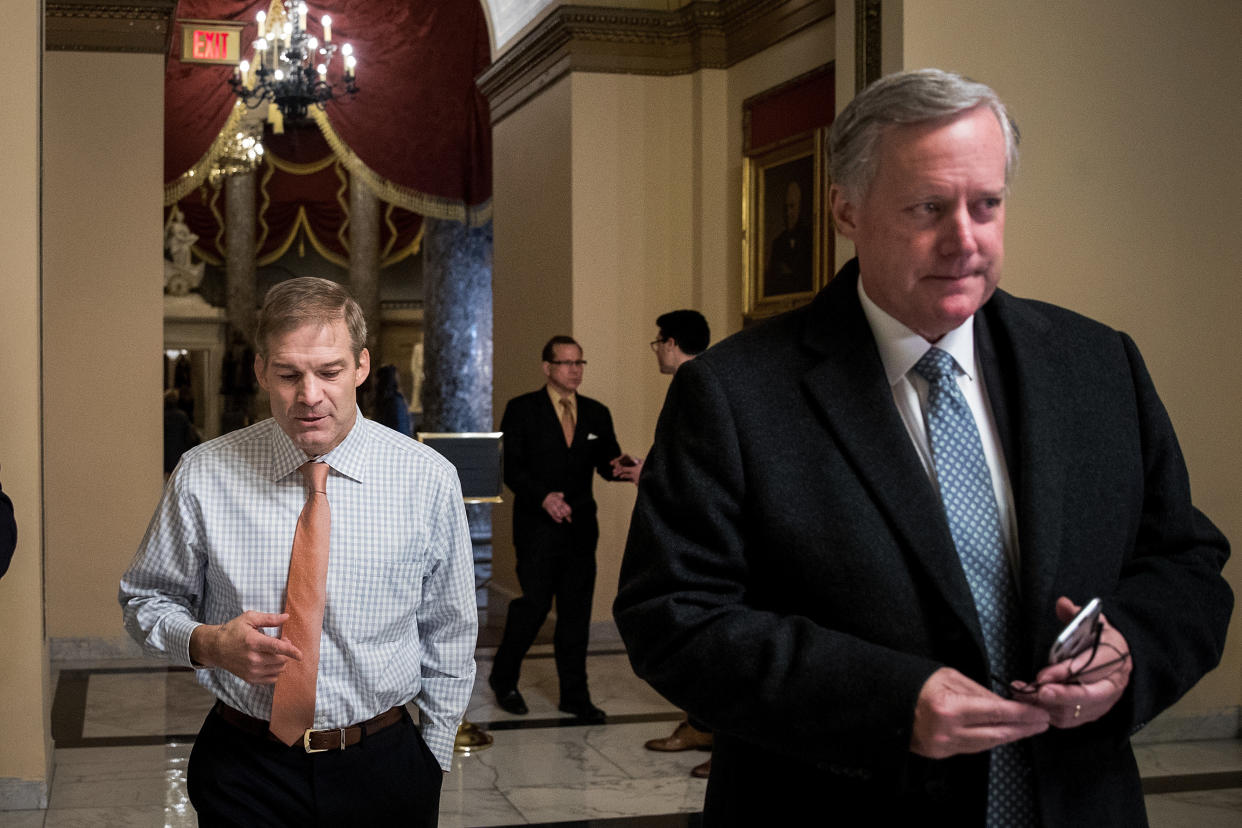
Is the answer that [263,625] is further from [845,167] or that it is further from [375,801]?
[845,167]

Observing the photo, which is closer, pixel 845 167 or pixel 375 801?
pixel 845 167

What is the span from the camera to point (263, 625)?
2.64 meters

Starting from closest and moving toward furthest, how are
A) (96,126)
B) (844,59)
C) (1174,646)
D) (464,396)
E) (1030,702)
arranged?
(1030,702), (1174,646), (844,59), (96,126), (464,396)

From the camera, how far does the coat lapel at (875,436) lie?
1688 mm

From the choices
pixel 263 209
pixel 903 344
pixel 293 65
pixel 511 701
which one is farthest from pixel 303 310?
pixel 263 209

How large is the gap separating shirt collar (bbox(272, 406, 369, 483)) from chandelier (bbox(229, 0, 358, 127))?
9.67 metres

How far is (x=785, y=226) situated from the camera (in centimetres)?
866

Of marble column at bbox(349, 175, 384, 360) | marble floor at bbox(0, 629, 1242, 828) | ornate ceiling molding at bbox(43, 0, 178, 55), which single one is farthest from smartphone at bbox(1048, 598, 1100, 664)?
marble column at bbox(349, 175, 384, 360)

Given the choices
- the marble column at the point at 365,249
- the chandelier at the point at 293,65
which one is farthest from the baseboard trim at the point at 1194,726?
the marble column at the point at 365,249

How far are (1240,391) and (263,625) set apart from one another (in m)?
5.40

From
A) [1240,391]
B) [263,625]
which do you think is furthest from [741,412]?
[1240,391]

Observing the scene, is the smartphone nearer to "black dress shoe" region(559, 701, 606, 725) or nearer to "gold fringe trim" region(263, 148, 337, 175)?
"black dress shoe" region(559, 701, 606, 725)

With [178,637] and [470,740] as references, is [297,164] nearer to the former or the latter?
[470,740]

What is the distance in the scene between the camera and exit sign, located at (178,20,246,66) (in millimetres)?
11422
